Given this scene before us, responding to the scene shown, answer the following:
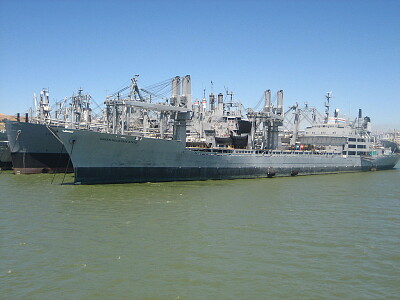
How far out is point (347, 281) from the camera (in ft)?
38.1

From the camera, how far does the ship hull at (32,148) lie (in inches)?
1533

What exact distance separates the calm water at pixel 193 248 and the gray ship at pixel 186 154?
596 centimetres

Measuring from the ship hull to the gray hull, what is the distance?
29.6 ft

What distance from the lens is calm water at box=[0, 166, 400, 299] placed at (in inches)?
431

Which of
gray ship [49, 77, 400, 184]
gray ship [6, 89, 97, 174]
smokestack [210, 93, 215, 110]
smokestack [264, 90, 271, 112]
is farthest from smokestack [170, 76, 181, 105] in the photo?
smokestack [210, 93, 215, 110]

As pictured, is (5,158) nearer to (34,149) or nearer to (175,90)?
(34,149)

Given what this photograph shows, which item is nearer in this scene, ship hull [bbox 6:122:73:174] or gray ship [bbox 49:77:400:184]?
gray ship [bbox 49:77:400:184]

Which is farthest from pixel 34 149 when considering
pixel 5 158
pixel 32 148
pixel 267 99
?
pixel 267 99

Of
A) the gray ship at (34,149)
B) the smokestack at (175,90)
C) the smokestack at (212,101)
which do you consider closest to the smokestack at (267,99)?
the smokestack at (212,101)

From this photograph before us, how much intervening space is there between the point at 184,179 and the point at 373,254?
912 inches

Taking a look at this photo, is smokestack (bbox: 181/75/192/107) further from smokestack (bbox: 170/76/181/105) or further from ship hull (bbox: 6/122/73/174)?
ship hull (bbox: 6/122/73/174)

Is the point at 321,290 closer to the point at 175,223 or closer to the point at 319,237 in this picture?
the point at 319,237

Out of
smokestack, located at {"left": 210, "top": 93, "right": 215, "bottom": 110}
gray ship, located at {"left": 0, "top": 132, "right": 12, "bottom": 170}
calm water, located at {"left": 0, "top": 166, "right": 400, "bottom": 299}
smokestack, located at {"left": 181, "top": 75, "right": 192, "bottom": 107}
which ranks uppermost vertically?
smokestack, located at {"left": 210, "top": 93, "right": 215, "bottom": 110}

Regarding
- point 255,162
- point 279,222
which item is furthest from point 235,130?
point 279,222
